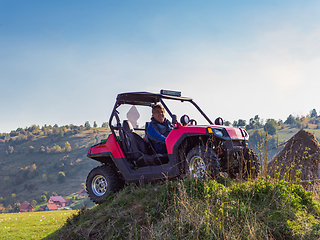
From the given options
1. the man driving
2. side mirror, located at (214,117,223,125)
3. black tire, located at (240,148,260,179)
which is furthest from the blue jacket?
black tire, located at (240,148,260,179)

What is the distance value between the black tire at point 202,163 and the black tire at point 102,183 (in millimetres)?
2194

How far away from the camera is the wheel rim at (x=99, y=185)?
7258mm

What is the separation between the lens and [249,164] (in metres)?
6.17

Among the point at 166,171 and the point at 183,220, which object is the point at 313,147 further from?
the point at 183,220

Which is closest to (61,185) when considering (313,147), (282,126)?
(282,126)

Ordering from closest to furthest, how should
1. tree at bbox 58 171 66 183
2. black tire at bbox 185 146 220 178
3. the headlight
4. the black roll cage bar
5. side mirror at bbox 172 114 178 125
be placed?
1. black tire at bbox 185 146 220 178
2. the headlight
3. side mirror at bbox 172 114 178 125
4. the black roll cage bar
5. tree at bbox 58 171 66 183

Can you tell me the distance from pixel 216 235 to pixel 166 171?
2.00 m

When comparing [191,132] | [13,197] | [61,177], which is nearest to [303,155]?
[191,132]

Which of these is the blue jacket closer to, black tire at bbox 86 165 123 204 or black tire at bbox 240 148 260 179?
black tire at bbox 86 165 123 204

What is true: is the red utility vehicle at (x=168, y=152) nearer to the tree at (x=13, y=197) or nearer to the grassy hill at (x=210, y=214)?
the grassy hill at (x=210, y=214)

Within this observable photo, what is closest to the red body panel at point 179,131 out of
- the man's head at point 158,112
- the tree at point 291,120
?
the man's head at point 158,112

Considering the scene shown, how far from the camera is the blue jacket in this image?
21.6 feet

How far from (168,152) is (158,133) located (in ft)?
2.61

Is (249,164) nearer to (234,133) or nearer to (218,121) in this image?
(234,133)
